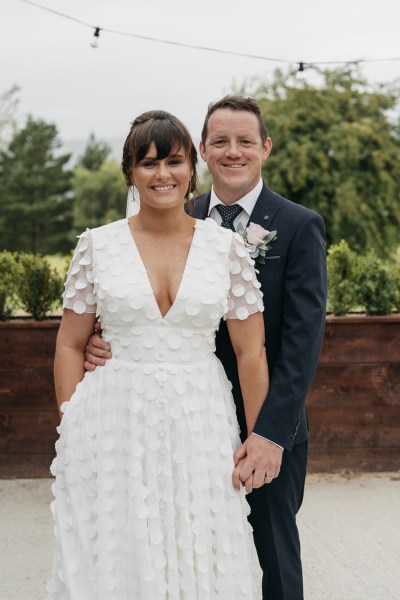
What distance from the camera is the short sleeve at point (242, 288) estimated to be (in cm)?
204

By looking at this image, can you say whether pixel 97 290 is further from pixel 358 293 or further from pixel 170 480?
pixel 358 293

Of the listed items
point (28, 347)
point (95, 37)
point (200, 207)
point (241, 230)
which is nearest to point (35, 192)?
point (95, 37)

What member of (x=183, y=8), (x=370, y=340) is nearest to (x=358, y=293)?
(x=370, y=340)

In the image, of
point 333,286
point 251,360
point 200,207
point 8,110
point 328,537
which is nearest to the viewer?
point 251,360

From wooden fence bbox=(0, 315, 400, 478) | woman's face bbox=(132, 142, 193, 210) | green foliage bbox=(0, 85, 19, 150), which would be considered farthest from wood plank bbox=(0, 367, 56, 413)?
green foliage bbox=(0, 85, 19, 150)

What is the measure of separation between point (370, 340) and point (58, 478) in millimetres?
2766

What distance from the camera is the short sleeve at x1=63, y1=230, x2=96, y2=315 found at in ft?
6.68

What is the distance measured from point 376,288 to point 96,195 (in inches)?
1920

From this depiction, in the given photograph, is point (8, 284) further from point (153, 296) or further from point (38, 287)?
point (153, 296)

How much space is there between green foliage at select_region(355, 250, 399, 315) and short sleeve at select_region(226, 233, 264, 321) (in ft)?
8.63

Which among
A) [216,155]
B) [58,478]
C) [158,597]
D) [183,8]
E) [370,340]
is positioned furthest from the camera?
[183,8]

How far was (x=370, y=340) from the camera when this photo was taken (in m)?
4.41

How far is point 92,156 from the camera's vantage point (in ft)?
195

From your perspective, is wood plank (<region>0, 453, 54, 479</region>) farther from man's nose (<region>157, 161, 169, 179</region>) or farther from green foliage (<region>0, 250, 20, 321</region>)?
man's nose (<region>157, 161, 169, 179</region>)
